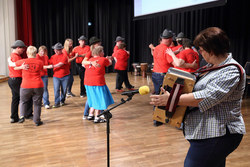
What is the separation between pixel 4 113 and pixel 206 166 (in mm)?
4927

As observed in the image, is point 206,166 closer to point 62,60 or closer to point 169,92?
point 169,92

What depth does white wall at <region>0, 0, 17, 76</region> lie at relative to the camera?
10375 millimetres

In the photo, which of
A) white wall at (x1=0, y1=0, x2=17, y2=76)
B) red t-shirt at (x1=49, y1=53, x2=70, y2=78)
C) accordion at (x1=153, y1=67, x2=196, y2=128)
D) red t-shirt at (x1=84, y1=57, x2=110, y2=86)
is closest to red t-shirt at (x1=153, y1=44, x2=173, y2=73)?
red t-shirt at (x1=84, y1=57, x2=110, y2=86)

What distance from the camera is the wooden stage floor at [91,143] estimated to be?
3.31 metres

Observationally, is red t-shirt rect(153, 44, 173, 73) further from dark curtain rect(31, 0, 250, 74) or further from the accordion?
dark curtain rect(31, 0, 250, 74)

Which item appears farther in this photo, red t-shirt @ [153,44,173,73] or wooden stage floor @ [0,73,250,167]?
red t-shirt @ [153,44,173,73]

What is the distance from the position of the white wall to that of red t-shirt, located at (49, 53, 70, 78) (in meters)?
5.78

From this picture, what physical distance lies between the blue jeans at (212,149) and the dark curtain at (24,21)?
10085 mm

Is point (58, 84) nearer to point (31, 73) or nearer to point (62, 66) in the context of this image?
point (62, 66)

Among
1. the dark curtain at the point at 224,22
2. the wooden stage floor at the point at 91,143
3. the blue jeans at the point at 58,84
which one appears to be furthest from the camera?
the dark curtain at the point at 224,22

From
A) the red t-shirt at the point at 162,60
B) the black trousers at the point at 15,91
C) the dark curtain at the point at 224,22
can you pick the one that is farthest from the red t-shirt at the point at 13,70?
the dark curtain at the point at 224,22

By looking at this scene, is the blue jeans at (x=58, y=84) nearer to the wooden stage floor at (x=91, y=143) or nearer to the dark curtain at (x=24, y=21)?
the wooden stage floor at (x=91, y=143)

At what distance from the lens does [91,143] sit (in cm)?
390

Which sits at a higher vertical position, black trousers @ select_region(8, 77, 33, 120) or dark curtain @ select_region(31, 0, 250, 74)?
dark curtain @ select_region(31, 0, 250, 74)
